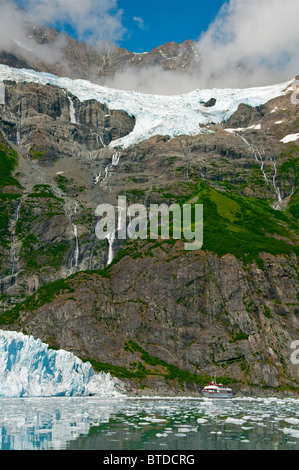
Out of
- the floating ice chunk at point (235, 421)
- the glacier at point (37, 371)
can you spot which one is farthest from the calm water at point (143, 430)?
the glacier at point (37, 371)

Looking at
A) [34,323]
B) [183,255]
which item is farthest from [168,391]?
[183,255]

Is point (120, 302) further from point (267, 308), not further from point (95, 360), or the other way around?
point (267, 308)

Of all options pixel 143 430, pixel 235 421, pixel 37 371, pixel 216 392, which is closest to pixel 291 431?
pixel 235 421

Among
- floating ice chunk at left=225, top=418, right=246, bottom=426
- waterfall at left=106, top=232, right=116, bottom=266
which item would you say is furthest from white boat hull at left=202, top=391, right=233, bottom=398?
waterfall at left=106, top=232, right=116, bottom=266

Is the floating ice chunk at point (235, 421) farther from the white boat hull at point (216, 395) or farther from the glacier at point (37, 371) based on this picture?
the white boat hull at point (216, 395)

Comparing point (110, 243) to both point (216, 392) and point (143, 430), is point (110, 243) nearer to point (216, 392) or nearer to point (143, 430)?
point (216, 392)

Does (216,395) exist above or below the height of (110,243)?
below
